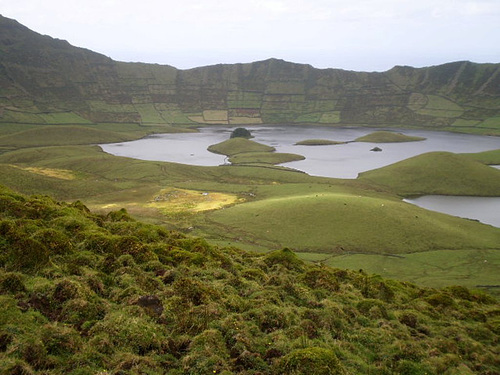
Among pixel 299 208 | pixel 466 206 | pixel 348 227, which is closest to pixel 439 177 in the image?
pixel 466 206

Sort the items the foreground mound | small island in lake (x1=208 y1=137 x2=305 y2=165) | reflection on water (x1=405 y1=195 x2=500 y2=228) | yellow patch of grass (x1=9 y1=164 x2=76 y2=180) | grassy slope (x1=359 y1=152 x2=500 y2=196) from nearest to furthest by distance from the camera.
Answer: the foreground mound < reflection on water (x1=405 y1=195 x2=500 y2=228) < grassy slope (x1=359 y1=152 x2=500 y2=196) < yellow patch of grass (x1=9 y1=164 x2=76 y2=180) < small island in lake (x1=208 y1=137 x2=305 y2=165)

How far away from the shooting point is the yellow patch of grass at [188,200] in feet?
243

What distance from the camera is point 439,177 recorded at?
10306 cm

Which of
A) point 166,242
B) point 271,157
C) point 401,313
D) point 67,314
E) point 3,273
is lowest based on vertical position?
point 271,157

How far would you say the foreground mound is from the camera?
14.1 m

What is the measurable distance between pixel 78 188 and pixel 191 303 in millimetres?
79069

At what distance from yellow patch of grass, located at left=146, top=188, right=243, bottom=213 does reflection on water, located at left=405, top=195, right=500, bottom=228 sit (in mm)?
45850

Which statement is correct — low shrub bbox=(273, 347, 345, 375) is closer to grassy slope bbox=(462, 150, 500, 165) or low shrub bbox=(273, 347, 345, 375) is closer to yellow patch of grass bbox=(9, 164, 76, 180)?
yellow patch of grass bbox=(9, 164, 76, 180)

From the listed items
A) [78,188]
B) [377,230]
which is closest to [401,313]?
[377,230]

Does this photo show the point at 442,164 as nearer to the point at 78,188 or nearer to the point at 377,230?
the point at 377,230

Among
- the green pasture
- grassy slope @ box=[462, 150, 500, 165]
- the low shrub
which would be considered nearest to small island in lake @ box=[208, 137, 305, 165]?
grassy slope @ box=[462, 150, 500, 165]

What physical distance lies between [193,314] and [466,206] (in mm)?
86609

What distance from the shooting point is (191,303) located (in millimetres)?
18547

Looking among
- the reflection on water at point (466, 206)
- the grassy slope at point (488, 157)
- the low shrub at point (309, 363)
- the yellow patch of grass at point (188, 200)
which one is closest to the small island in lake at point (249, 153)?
the yellow patch of grass at point (188, 200)
